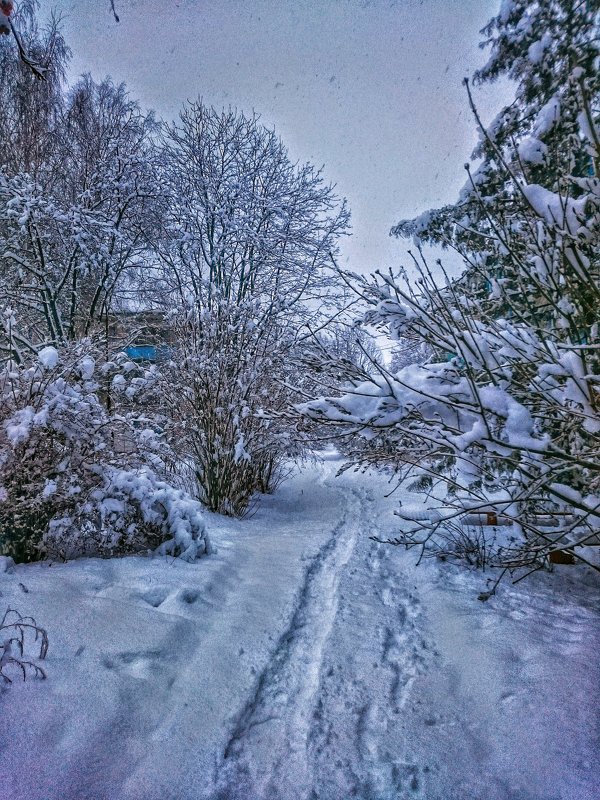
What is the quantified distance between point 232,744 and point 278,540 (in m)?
3.33

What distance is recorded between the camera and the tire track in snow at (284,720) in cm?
175

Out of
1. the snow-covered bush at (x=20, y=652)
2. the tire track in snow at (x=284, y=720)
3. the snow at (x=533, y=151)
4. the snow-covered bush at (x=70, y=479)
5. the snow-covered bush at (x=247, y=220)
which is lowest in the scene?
the tire track in snow at (x=284, y=720)

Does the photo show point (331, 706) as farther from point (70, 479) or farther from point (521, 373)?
point (70, 479)

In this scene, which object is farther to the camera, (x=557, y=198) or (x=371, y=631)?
(x=371, y=631)

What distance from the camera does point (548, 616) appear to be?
9.66 ft

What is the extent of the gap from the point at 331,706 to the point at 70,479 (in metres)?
2.70

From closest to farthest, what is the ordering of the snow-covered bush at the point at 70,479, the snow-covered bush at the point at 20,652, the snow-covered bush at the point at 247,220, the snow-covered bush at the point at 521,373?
the snow-covered bush at the point at 20,652 → the snow-covered bush at the point at 521,373 → the snow-covered bush at the point at 70,479 → the snow-covered bush at the point at 247,220

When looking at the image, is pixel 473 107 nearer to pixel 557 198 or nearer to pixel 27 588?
pixel 557 198

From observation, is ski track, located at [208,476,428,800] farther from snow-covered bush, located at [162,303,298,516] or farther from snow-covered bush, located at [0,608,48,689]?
snow-covered bush, located at [162,303,298,516]

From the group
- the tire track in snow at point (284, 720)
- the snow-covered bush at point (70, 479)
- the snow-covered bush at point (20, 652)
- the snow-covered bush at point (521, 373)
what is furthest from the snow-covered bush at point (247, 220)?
the snow-covered bush at point (20, 652)

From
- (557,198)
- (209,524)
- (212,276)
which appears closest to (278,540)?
(209,524)

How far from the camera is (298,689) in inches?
92.7

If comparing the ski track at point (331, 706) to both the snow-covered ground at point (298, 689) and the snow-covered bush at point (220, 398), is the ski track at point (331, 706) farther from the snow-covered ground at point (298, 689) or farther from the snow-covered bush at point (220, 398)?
the snow-covered bush at point (220, 398)

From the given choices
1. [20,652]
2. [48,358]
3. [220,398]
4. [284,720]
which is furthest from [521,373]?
[220,398]
